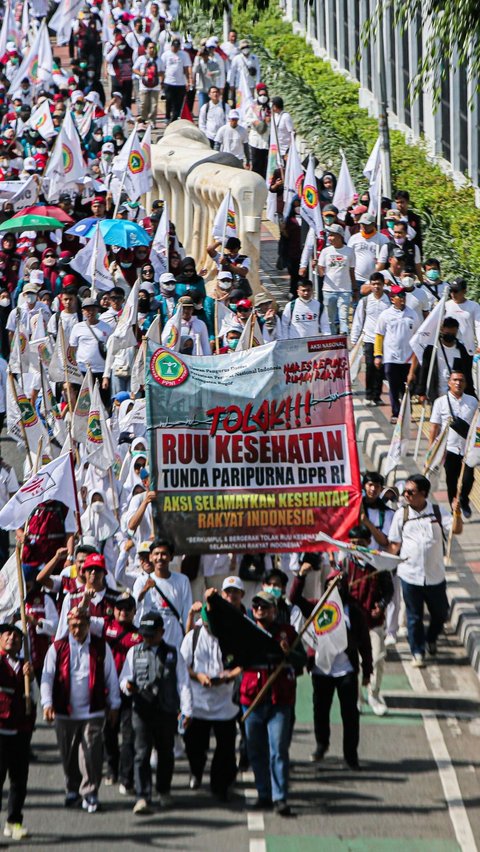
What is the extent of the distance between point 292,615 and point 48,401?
6.64m

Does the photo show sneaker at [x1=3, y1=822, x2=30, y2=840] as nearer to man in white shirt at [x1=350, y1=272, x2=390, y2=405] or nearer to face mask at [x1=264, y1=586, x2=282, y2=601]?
face mask at [x1=264, y1=586, x2=282, y2=601]

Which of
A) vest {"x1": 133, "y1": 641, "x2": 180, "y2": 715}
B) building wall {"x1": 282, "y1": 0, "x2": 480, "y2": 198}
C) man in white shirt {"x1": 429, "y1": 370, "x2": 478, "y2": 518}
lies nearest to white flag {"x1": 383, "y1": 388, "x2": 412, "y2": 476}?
man in white shirt {"x1": 429, "y1": 370, "x2": 478, "y2": 518}

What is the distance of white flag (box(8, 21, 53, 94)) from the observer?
34.9 m

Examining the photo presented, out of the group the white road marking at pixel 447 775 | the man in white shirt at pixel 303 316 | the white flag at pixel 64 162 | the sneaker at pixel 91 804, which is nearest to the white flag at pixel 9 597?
the sneaker at pixel 91 804

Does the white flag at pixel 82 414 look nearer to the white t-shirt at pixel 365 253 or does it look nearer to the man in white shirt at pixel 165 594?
the man in white shirt at pixel 165 594

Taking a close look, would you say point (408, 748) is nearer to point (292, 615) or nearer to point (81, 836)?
point (292, 615)

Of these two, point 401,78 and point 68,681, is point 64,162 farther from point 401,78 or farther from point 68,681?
point 68,681

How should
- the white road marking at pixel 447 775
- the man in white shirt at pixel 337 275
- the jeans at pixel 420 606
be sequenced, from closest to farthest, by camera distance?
the white road marking at pixel 447 775 → the jeans at pixel 420 606 → the man in white shirt at pixel 337 275

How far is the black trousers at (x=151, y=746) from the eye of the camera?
438 inches

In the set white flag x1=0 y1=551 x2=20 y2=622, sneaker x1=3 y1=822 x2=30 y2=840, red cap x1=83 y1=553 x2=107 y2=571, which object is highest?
red cap x1=83 y1=553 x2=107 y2=571

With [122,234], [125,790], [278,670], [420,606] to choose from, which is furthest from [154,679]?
[122,234]

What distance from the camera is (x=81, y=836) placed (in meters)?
10.8

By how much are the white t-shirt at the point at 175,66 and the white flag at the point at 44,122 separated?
15.6 feet

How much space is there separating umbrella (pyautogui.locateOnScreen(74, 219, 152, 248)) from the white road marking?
359 inches
